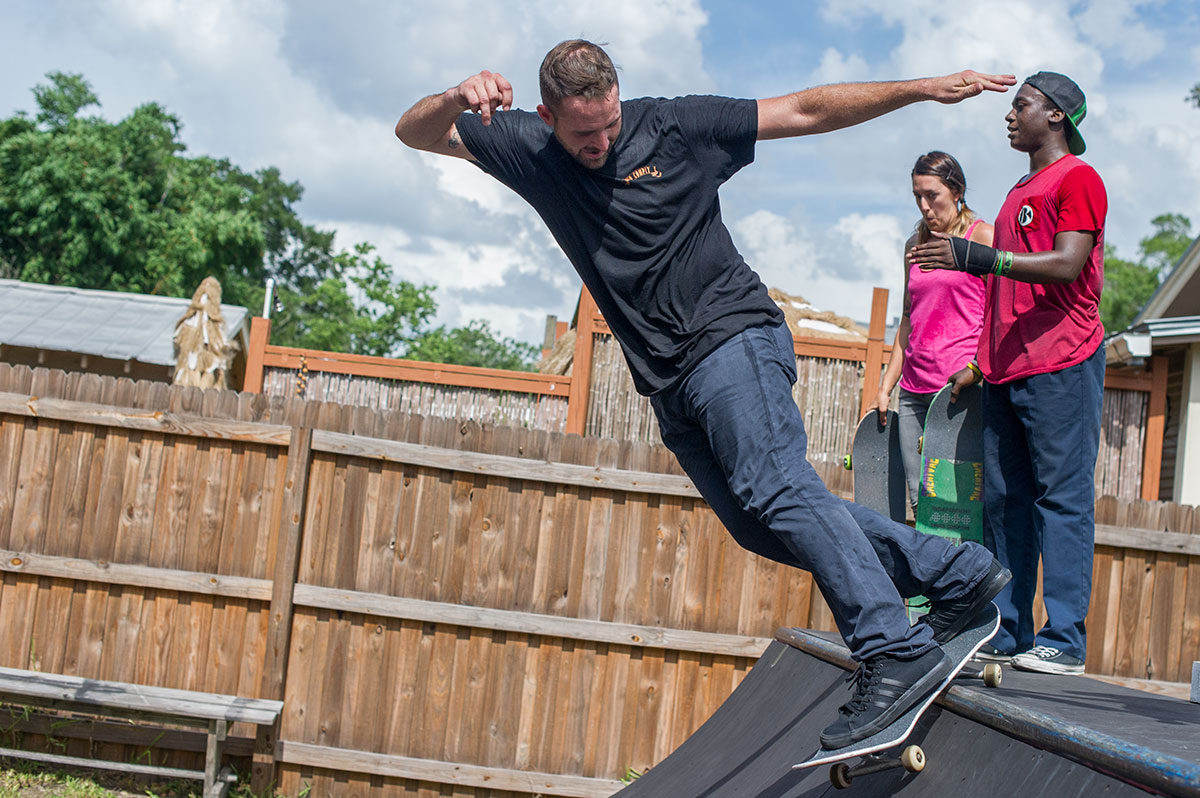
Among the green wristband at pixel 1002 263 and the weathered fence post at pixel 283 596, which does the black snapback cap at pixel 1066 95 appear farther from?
the weathered fence post at pixel 283 596

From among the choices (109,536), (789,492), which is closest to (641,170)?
(789,492)

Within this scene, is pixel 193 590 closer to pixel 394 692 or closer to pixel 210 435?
pixel 210 435

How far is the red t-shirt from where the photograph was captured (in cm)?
308

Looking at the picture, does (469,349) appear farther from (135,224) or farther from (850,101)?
(850,101)

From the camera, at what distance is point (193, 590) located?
224 inches

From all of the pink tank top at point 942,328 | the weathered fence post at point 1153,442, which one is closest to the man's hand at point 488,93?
the pink tank top at point 942,328

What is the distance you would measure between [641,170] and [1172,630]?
476cm

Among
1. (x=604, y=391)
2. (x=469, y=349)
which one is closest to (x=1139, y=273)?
(x=469, y=349)

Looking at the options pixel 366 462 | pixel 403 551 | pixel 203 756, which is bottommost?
pixel 203 756

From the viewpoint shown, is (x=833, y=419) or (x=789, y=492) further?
(x=833, y=419)

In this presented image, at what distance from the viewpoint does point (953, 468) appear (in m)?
3.67

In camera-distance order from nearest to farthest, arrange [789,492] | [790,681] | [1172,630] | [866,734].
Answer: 1. [866,734]
2. [789,492]
3. [790,681]
4. [1172,630]

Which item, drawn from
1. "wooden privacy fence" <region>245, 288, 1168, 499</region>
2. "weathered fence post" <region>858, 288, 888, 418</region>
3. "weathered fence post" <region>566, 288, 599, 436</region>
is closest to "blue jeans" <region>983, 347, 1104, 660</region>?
"wooden privacy fence" <region>245, 288, 1168, 499</region>

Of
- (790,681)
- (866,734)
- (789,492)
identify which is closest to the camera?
(866,734)
